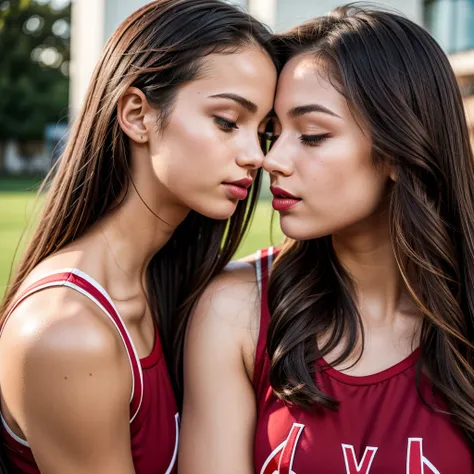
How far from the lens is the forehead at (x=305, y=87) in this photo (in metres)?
2.47

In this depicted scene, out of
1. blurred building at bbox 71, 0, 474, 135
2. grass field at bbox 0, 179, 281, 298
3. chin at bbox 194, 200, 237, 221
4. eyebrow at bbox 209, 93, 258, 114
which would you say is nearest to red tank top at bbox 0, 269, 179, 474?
chin at bbox 194, 200, 237, 221

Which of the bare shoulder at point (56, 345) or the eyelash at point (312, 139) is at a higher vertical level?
the eyelash at point (312, 139)

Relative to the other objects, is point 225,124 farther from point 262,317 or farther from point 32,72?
point 32,72

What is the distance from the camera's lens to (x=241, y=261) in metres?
2.95

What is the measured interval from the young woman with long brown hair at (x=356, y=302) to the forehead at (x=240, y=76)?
8cm

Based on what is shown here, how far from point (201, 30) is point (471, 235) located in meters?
1.16

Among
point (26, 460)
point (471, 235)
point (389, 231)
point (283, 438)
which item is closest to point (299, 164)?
point (389, 231)

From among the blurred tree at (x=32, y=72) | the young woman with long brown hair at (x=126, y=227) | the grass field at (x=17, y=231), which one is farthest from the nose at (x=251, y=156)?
the blurred tree at (x=32, y=72)

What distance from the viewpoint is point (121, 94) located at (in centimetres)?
248

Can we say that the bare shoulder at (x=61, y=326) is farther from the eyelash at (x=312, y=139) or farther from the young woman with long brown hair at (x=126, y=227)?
the eyelash at (x=312, y=139)

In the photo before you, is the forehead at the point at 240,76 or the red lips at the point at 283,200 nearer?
the forehead at the point at 240,76

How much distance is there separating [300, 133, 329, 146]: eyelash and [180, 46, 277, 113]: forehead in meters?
0.17

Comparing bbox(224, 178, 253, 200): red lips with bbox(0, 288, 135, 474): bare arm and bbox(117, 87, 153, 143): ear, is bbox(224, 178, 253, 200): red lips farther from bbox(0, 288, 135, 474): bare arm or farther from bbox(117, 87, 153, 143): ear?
bbox(0, 288, 135, 474): bare arm

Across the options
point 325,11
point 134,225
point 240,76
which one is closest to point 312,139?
point 240,76
